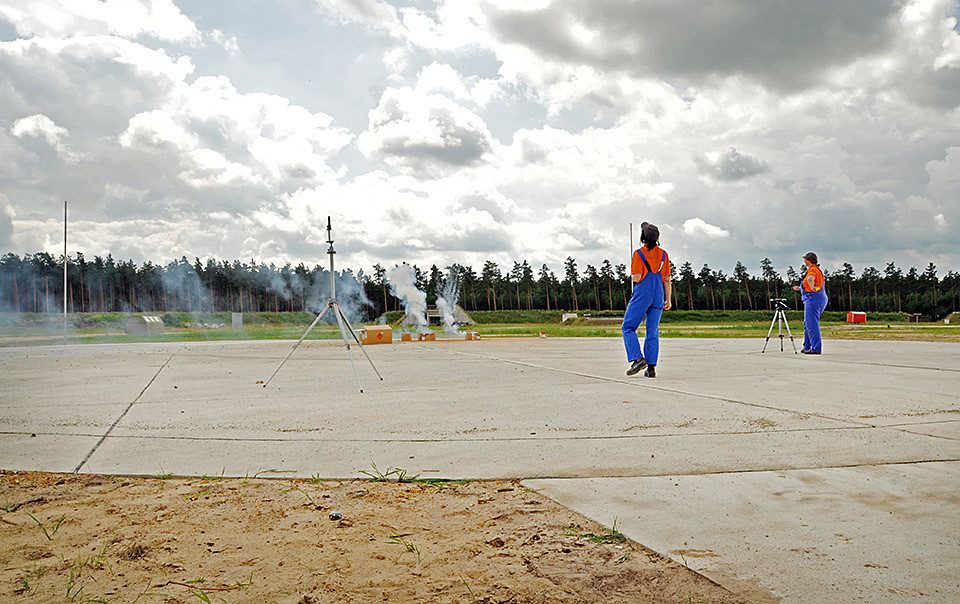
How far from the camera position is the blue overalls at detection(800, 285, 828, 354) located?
14.1 m

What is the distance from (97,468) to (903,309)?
12261 centimetres

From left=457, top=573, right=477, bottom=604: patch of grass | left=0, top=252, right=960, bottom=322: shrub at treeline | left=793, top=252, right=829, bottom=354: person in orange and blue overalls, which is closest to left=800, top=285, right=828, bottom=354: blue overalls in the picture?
left=793, top=252, right=829, bottom=354: person in orange and blue overalls

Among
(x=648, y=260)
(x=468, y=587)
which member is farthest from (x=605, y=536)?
(x=648, y=260)

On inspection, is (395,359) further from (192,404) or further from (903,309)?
(903,309)

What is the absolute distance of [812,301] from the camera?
14.7m

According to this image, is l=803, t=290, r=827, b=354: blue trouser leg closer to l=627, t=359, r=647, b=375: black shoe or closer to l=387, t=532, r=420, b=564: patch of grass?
l=627, t=359, r=647, b=375: black shoe

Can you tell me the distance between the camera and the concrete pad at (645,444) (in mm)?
2889

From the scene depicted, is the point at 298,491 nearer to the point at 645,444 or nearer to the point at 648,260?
the point at 645,444

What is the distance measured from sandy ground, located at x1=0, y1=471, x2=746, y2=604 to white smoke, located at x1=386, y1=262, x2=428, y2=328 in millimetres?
30513

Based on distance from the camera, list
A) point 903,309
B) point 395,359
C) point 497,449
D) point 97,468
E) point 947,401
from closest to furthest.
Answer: point 97,468 → point 497,449 → point 947,401 → point 395,359 → point 903,309

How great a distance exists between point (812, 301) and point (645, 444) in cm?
1195

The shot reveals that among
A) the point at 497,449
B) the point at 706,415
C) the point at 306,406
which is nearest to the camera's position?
the point at 497,449

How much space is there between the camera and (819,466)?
4.20 meters

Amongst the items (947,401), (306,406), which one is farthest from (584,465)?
(947,401)
